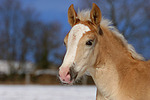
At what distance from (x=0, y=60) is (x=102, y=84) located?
36657 mm

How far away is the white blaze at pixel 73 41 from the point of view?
2.94 m

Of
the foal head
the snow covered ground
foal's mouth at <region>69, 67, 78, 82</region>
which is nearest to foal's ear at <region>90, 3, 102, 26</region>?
the foal head

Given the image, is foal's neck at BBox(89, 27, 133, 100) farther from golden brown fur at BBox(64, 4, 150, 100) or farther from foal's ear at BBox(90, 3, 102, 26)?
foal's ear at BBox(90, 3, 102, 26)

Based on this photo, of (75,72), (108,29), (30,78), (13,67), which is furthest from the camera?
(13,67)

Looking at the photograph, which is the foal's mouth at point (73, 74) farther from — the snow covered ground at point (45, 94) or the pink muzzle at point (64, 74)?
the snow covered ground at point (45, 94)

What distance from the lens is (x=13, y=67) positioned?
33.5 meters

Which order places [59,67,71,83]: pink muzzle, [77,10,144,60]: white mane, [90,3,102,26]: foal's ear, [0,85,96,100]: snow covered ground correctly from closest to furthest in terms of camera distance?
1. [59,67,71,83]: pink muzzle
2. [90,3,102,26]: foal's ear
3. [77,10,144,60]: white mane
4. [0,85,96,100]: snow covered ground

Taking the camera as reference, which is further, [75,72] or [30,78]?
[30,78]

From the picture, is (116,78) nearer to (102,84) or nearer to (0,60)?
(102,84)

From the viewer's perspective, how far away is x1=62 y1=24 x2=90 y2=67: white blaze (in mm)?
2935

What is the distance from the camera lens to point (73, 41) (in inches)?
121

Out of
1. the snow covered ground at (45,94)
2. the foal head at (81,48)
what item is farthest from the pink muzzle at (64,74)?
the snow covered ground at (45,94)

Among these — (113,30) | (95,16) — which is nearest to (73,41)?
(95,16)

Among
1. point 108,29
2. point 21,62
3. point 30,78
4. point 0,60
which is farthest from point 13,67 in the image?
point 108,29
